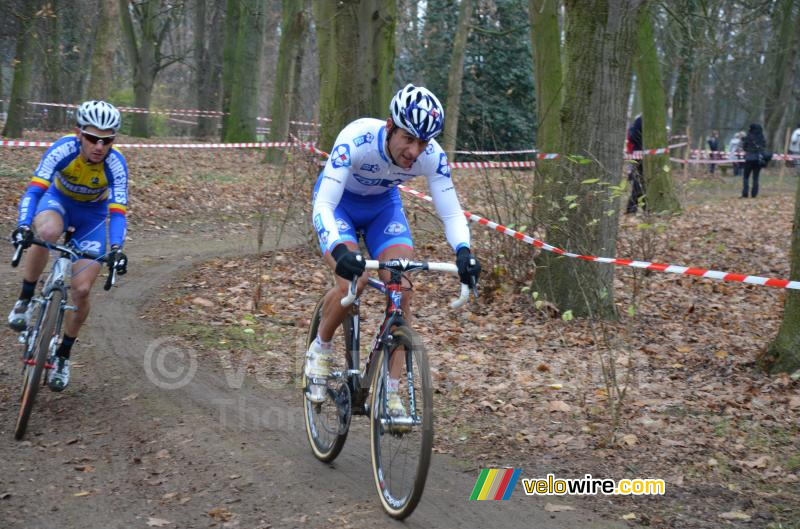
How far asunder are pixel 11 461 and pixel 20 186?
37.8ft

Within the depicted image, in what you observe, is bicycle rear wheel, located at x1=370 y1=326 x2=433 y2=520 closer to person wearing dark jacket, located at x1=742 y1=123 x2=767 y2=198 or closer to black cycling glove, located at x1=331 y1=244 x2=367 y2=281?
black cycling glove, located at x1=331 y1=244 x2=367 y2=281

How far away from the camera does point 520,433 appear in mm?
6371

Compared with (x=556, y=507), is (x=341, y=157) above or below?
above

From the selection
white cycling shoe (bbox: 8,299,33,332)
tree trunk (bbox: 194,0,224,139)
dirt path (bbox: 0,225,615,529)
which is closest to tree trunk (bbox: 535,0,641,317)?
dirt path (bbox: 0,225,615,529)

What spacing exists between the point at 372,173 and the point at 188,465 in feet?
7.48

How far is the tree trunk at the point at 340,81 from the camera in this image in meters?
11.7

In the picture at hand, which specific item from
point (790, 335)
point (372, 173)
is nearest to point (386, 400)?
point (372, 173)

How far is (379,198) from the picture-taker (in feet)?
18.7

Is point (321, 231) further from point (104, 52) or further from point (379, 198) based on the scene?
point (104, 52)

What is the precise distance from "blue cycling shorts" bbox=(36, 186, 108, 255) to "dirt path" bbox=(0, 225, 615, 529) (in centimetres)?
124

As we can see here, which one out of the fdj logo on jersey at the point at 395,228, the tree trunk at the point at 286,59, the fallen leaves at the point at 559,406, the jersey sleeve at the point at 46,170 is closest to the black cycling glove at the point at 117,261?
the jersey sleeve at the point at 46,170

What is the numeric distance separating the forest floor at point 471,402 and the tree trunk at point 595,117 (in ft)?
1.05

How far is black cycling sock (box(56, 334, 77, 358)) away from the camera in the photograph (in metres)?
6.66

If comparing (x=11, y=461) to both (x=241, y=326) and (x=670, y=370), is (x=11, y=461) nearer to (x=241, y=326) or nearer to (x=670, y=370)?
(x=241, y=326)
